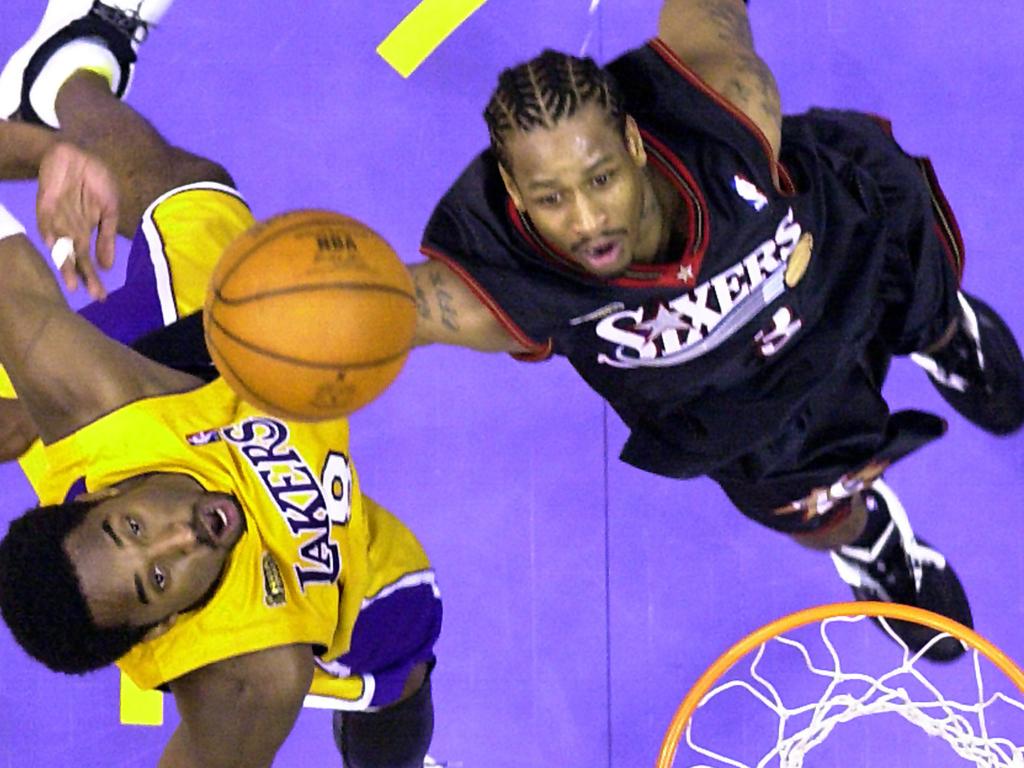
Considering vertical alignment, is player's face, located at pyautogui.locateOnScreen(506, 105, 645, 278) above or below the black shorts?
above

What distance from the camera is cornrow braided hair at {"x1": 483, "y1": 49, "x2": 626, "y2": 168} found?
1682mm

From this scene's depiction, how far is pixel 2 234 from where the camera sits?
6.49ft

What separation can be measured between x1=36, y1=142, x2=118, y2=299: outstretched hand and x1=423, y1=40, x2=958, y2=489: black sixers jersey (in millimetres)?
479

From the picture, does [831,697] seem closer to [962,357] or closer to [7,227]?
[962,357]

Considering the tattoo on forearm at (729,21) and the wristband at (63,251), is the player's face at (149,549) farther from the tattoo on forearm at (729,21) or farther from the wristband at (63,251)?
the tattoo on forearm at (729,21)

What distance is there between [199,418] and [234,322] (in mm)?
318

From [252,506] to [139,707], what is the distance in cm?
125

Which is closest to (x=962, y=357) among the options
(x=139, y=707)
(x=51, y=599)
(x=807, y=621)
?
(x=807, y=621)

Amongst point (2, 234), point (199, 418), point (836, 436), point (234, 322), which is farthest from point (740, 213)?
point (2, 234)

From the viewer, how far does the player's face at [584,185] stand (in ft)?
5.55

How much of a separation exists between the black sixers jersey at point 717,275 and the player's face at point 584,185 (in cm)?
6

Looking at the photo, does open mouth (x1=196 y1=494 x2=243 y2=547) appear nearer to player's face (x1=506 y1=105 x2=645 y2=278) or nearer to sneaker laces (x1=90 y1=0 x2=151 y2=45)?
player's face (x1=506 y1=105 x2=645 y2=278)

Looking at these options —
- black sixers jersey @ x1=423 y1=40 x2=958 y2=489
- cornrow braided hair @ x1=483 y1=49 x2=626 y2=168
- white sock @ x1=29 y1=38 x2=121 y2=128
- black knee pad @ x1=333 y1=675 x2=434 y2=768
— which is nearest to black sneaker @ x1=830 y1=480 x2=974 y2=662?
black sixers jersey @ x1=423 y1=40 x2=958 y2=489

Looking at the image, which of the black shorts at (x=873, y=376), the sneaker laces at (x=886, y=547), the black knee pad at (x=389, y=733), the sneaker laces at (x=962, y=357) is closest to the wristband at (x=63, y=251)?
the black knee pad at (x=389, y=733)
